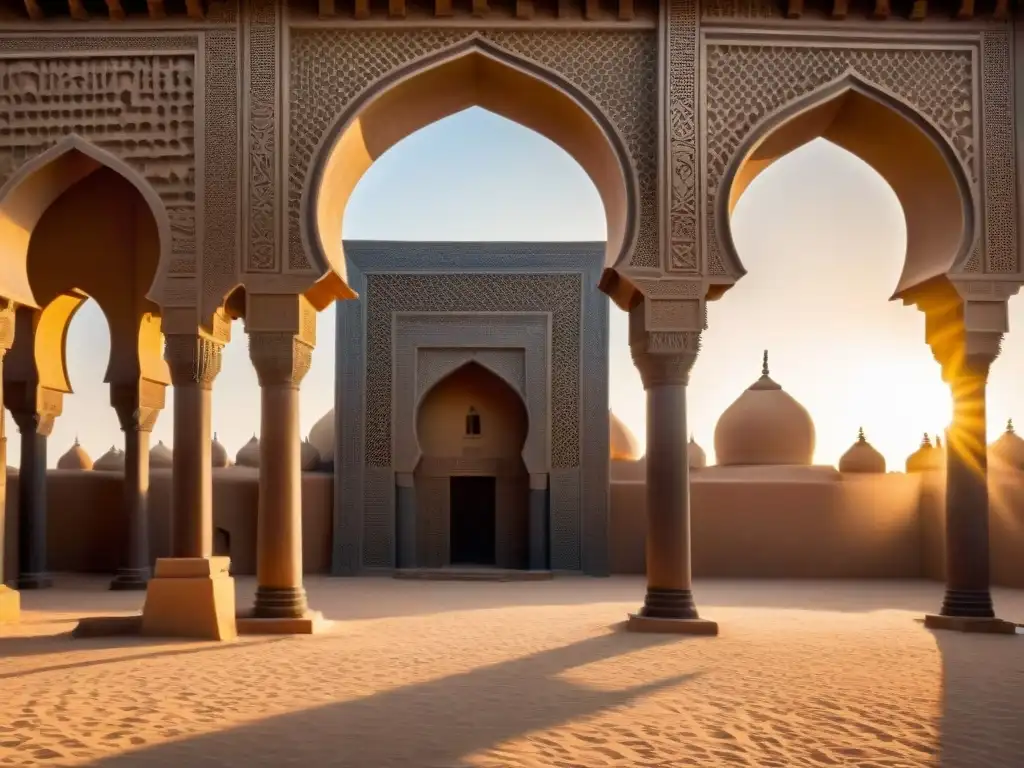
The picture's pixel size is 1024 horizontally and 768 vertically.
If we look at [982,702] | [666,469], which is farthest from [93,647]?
[982,702]

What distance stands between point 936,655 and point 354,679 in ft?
13.6

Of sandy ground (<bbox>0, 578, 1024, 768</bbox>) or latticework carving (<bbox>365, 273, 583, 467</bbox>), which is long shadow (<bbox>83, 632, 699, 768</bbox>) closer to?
sandy ground (<bbox>0, 578, 1024, 768</bbox>)

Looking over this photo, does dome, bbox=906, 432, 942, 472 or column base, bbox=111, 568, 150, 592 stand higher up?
dome, bbox=906, 432, 942, 472

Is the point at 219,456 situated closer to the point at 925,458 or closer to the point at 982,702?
the point at 925,458

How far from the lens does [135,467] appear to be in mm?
13859

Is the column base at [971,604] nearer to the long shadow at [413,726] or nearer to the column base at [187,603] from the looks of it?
the long shadow at [413,726]

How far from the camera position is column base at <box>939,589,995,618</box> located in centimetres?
941

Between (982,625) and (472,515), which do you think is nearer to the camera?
(982,625)

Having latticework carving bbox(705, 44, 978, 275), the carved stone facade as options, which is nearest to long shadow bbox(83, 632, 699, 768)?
latticework carving bbox(705, 44, 978, 275)

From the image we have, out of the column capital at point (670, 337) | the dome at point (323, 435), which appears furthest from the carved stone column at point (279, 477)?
the dome at point (323, 435)

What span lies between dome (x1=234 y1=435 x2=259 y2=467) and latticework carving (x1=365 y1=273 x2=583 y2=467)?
14.3ft

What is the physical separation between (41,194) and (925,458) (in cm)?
1411

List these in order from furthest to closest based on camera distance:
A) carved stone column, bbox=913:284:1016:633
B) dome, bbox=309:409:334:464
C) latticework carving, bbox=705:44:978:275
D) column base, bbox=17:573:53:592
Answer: dome, bbox=309:409:334:464
column base, bbox=17:573:53:592
carved stone column, bbox=913:284:1016:633
latticework carving, bbox=705:44:978:275

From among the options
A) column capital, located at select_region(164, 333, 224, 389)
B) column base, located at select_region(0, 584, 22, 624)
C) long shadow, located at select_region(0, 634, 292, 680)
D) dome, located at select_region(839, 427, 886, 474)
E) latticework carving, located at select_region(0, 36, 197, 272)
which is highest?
latticework carving, located at select_region(0, 36, 197, 272)
